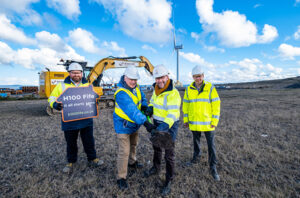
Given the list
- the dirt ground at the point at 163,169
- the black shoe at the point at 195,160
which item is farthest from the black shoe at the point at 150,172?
the black shoe at the point at 195,160

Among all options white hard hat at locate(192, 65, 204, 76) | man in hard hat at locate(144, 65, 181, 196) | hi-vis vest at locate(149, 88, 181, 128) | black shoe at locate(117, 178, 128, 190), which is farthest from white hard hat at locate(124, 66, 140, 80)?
black shoe at locate(117, 178, 128, 190)

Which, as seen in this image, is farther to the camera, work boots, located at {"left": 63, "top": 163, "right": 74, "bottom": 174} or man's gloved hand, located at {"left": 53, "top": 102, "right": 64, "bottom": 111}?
work boots, located at {"left": 63, "top": 163, "right": 74, "bottom": 174}

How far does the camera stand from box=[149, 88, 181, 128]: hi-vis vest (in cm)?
240

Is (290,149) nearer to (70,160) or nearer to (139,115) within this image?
(139,115)

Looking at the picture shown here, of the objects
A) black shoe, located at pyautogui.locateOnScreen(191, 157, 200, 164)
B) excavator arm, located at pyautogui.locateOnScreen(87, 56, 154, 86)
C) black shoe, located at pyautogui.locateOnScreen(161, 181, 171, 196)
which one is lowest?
black shoe, located at pyautogui.locateOnScreen(161, 181, 171, 196)

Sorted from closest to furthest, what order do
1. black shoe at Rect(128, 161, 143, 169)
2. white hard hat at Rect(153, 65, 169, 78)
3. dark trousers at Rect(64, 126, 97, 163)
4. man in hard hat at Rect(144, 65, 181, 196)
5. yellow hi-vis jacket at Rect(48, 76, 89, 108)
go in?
man in hard hat at Rect(144, 65, 181, 196)
white hard hat at Rect(153, 65, 169, 78)
yellow hi-vis jacket at Rect(48, 76, 89, 108)
dark trousers at Rect(64, 126, 97, 163)
black shoe at Rect(128, 161, 143, 169)

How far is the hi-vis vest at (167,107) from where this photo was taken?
2.40 metres

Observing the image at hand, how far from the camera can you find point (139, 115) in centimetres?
239

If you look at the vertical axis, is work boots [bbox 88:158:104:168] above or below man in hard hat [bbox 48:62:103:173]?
below

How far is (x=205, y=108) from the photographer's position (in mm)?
3078

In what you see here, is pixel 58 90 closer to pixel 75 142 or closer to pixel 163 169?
pixel 75 142

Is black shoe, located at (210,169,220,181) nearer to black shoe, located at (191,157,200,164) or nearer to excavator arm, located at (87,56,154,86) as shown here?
black shoe, located at (191,157,200,164)

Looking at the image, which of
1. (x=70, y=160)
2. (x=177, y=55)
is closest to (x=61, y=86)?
(x=70, y=160)

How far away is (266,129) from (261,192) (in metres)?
4.40
